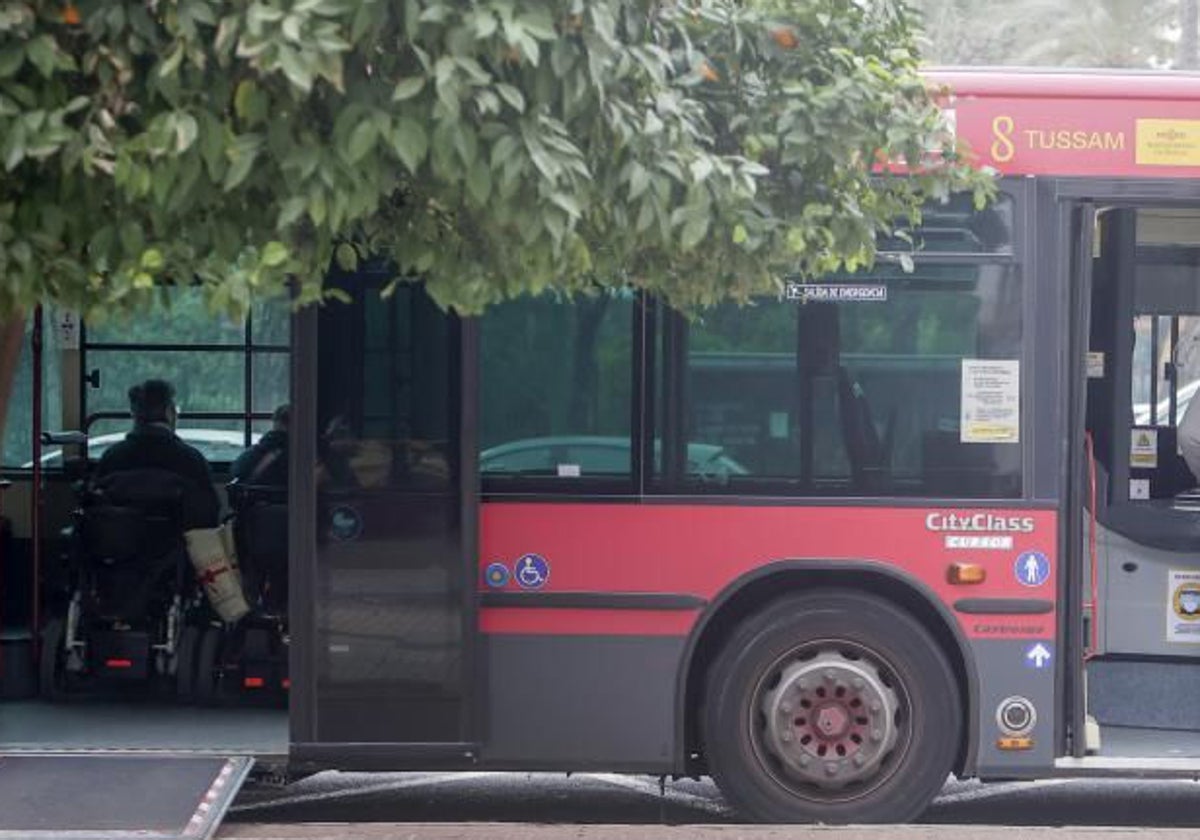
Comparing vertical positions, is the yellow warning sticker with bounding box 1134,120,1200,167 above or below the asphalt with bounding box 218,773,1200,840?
above

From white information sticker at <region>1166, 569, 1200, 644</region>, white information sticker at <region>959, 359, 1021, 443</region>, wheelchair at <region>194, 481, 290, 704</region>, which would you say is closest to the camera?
white information sticker at <region>959, 359, 1021, 443</region>

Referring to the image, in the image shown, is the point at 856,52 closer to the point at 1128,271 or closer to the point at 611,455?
the point at 611,455

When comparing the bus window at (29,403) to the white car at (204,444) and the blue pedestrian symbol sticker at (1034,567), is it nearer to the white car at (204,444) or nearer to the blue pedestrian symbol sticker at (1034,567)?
the white car at (204,444)

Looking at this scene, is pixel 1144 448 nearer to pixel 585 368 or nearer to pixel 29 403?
pixel 585 368

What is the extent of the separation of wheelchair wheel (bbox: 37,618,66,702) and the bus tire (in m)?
3.25

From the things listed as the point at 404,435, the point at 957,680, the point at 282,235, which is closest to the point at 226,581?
the point at 404,435

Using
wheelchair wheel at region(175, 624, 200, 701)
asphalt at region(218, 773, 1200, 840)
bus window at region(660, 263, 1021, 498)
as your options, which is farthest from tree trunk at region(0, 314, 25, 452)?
wheelchair wheel at region(175, 624, 200, 701)

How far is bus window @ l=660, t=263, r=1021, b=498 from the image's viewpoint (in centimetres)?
779

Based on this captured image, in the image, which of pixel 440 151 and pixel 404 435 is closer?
pixel 440 151

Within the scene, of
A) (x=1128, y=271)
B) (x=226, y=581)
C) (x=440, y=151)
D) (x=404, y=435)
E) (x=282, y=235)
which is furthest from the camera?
(x=226, y=581)

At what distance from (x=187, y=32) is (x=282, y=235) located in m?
0.53

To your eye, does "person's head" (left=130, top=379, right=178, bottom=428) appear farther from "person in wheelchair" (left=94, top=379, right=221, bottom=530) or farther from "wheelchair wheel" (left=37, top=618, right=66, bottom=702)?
"wheelchair wheel" (left=37, top=618, right=66, bottom=702)

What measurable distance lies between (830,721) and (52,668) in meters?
3.73

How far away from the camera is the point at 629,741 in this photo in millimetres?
7773
